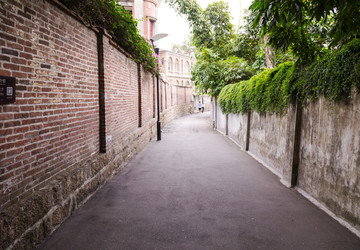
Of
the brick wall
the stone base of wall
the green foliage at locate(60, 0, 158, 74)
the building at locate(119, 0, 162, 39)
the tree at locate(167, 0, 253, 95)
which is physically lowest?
the stone base of wall

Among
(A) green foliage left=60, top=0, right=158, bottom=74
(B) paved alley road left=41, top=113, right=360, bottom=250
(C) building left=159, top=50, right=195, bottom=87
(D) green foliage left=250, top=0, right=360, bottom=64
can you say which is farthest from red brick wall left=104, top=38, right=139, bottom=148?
(C) building left=159, top=50, right=195, bottom=87

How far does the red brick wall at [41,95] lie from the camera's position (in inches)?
103

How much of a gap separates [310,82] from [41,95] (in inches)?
170

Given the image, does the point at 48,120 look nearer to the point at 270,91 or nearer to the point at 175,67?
the point at 270,91

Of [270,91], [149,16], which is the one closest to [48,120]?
[270,91]

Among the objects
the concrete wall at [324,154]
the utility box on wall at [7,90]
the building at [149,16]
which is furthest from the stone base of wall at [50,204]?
the building at [149,16]

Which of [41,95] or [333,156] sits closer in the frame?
[41,95]

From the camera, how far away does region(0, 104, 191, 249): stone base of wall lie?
99.7 inches

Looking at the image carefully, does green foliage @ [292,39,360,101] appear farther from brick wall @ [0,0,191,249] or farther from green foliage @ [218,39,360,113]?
brick wall @ [0,0,191,249]

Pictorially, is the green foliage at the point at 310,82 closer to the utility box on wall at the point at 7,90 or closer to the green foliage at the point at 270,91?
the green foliage at the point at 270,91

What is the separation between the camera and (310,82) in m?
4.14

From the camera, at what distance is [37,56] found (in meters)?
3.10

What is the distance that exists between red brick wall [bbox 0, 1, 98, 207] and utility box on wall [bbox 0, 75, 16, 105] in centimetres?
8

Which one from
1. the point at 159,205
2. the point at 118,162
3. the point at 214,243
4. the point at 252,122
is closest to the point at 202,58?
the point at 252,122
